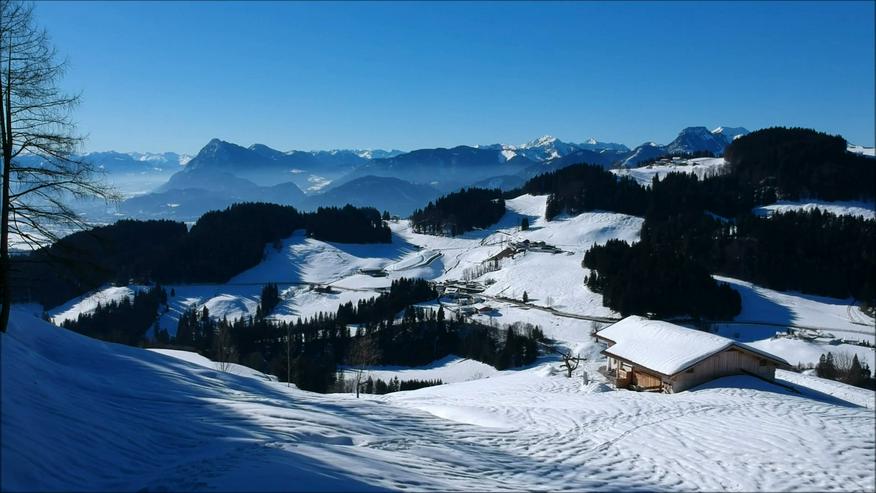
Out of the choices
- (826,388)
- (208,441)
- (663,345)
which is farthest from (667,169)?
(208,441)

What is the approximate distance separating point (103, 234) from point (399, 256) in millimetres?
116519

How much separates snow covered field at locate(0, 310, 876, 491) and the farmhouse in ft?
22.3

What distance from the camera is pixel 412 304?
260 ft

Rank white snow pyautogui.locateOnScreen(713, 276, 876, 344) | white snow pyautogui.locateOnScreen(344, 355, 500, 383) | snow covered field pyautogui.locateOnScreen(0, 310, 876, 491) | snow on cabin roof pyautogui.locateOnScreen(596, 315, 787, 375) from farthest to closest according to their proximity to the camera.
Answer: white snow pyautogui.locateOnScreen(344, 355, 500, 383) < snow on cabin roof pyautogui.locateOnScreen(596, 315, 787, 375) < white snow pyautogui.locateOnScreen(713, 276, 876, 344) < snow covered field pyautogui.locateOnScreen(0, 310, 876, 491)

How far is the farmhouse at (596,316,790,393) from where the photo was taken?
83.4ft

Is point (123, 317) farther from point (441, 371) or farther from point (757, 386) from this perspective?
point (757, 386)

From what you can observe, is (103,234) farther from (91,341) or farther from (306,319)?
A: (306,319)

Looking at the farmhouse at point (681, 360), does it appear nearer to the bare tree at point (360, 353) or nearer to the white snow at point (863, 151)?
the white snow at point (863, 151)

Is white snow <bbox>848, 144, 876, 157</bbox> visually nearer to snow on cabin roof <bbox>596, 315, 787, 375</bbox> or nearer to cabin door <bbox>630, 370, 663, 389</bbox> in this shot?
snow on cabin roof <bbox>596, 315, 787, 375</bbox>

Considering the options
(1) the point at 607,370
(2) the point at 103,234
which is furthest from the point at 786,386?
(2) the point at 103,234

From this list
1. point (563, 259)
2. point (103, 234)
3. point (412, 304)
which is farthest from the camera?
point (563, 259)

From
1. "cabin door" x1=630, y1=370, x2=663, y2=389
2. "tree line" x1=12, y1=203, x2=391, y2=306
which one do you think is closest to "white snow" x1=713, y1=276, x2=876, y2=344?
"cabin door" x1=630, y1=370, x2=663, y2=389

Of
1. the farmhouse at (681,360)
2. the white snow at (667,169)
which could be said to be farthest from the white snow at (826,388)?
the white snow at (667,169)

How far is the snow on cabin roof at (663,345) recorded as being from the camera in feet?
83.9
